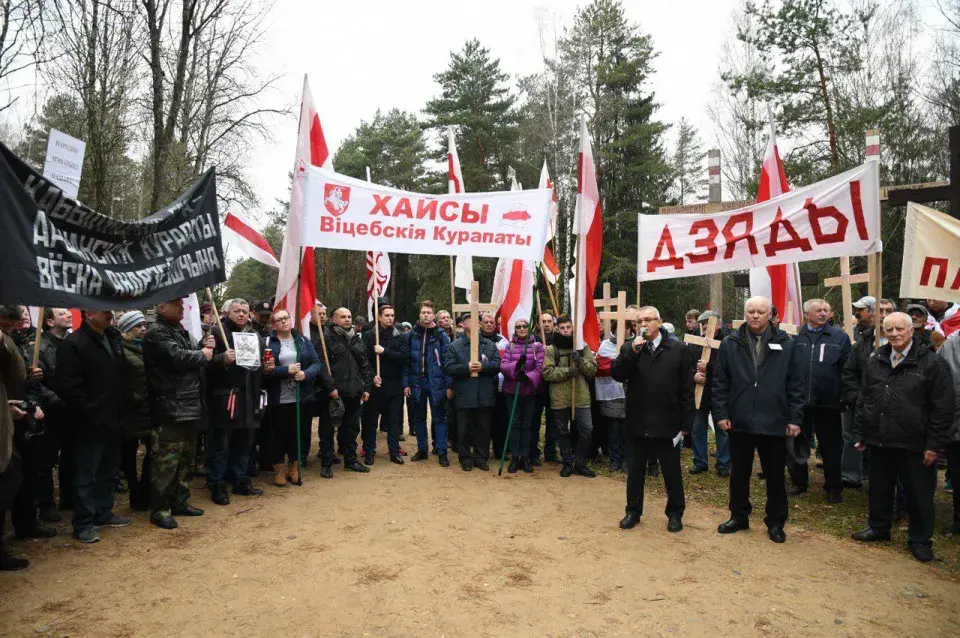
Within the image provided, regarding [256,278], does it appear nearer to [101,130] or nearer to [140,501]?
[101,130]

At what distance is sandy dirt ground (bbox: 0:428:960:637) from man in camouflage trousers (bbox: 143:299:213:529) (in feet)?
1.05

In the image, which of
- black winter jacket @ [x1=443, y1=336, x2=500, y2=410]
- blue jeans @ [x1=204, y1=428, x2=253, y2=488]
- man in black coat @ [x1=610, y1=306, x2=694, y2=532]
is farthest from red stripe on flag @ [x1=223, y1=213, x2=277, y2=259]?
man in black coat @ [x1=610, y1=306, x2=694, y2=532]

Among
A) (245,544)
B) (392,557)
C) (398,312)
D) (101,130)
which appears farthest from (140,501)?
(398,312)

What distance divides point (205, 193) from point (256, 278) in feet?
169

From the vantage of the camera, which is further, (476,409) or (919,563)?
(476,409)

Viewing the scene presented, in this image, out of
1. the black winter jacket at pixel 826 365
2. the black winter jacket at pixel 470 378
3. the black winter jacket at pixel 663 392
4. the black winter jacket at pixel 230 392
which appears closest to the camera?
the black winter jacket at pixel 663 392

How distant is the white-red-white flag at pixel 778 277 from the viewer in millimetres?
7996

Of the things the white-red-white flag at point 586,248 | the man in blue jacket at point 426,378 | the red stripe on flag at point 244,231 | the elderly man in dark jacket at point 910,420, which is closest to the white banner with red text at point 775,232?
the white-red-white flag at point 586,248

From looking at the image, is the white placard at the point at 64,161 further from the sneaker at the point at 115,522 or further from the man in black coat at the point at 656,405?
the man in black coat at the point at 656,405

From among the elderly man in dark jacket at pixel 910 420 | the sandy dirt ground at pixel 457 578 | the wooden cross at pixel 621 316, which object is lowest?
the sandy dirt ground at pixel 457 578

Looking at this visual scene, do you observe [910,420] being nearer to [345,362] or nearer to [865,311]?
[865,311]

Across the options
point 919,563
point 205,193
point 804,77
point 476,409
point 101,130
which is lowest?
point 919,563

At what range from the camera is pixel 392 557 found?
4.96m

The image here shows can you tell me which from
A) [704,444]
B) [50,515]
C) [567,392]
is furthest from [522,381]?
[50,515]
